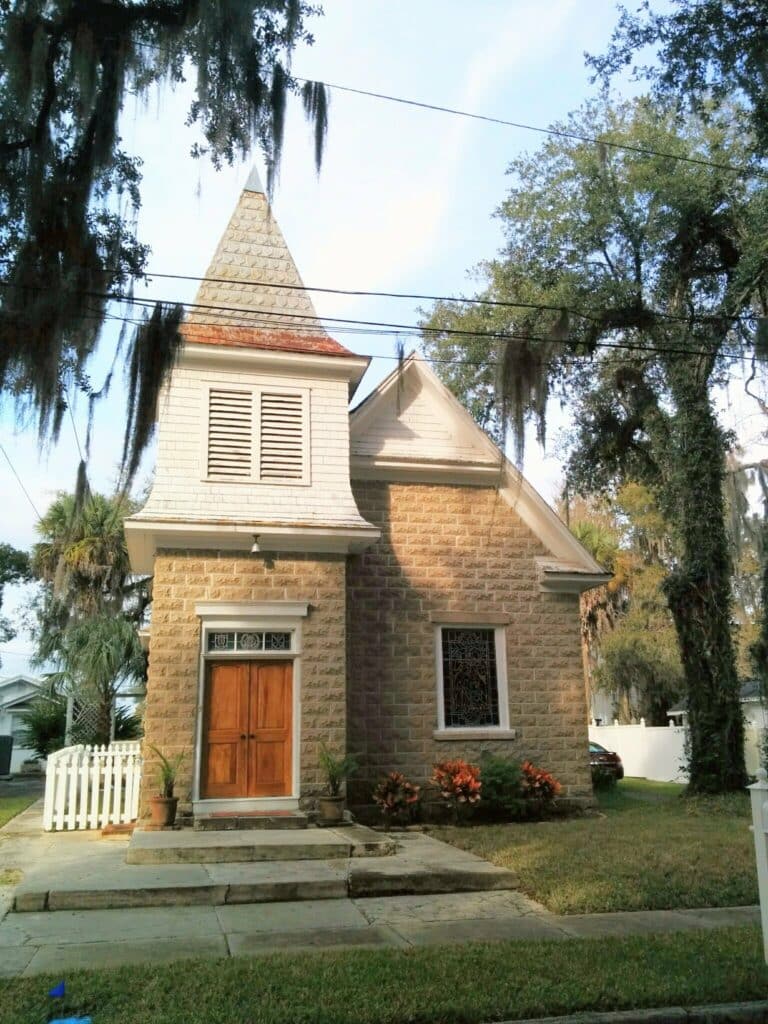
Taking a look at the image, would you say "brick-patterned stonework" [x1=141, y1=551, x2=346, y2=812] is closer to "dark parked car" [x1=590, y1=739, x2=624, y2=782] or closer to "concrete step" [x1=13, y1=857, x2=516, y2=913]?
"concrete step" [x1=13, y1=857, x2=516, y2=913]

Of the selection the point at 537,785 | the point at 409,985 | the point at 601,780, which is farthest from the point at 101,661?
the point at 409,985

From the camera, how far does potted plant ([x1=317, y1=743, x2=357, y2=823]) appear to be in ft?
38.1

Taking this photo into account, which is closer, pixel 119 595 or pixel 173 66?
pixel 173 66

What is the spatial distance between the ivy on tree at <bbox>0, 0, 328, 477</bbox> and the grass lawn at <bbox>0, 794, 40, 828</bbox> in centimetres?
989

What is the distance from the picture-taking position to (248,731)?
12.2 m

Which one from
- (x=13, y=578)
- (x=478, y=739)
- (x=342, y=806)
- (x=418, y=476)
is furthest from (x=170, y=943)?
(x=13, y=578)

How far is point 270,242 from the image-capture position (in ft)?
47.6

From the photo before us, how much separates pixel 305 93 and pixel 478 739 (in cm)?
946

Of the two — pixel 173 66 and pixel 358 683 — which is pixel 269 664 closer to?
pixel 358 683

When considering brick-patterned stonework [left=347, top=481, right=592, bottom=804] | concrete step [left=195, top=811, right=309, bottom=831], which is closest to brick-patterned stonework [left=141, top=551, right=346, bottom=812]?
concrete step [left=195, top=811, right=309, bottom=831]

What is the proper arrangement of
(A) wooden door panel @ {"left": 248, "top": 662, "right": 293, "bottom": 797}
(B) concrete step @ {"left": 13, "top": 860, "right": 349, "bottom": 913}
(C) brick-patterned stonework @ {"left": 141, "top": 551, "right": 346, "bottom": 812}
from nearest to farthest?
(B) concrete step @ {"left": 13, "top": 860, "right": 349, "bottom": 913}, (C) brick-patterned stonework @ {"left": 141, "top": 551, "right": 346, "bottom": 812}, (A) wooden door panel @ {"left": 248, "top": 662, "right": 293, "bottom": 797}

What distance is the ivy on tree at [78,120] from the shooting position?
670cm

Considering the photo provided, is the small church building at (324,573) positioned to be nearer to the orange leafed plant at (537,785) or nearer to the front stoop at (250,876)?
the orange leafed plant at (537,785)

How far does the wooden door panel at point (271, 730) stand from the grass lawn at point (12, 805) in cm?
474
